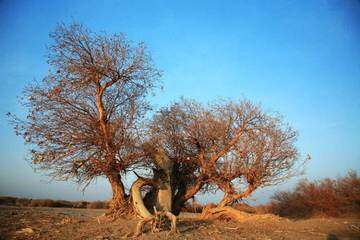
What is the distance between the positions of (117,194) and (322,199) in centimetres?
1676

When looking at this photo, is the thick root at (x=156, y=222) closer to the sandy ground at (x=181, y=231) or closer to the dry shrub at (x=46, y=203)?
the sandy ground at (x=181, y=231)

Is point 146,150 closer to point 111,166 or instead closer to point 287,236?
point 111,166

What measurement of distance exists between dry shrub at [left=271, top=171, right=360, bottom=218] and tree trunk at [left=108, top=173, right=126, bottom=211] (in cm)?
1516

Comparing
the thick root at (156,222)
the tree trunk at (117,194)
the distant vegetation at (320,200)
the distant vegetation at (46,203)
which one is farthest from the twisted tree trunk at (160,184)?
the distant vegetation at (46,203)

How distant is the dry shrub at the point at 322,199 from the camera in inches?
920

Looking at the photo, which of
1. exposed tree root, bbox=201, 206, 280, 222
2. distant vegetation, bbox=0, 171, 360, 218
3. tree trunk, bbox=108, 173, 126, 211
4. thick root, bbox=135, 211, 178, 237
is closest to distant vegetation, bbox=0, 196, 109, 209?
distant vegetation, bbox=0, 171, 360, 218

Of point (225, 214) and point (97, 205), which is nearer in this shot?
point (225, 214)

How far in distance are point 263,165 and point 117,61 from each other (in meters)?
9.47

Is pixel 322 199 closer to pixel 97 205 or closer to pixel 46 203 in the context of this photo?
pixel 97 205

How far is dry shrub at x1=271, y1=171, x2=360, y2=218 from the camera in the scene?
23.4 metres

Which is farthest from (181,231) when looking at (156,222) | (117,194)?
(117,194)

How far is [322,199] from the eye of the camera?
79.0ft

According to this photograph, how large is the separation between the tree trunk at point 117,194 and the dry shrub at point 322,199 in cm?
1516

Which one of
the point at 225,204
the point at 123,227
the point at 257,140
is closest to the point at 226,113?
the point at 257,140
